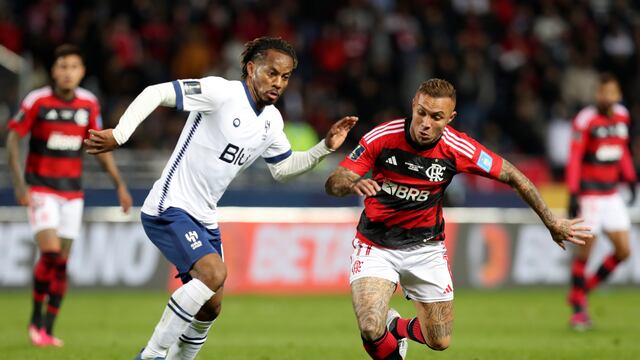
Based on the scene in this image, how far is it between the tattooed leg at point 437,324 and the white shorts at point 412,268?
0.06 m

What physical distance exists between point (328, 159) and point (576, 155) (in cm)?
805

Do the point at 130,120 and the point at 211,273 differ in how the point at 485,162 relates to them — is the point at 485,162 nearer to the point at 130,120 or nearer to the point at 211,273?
the point at 211,273

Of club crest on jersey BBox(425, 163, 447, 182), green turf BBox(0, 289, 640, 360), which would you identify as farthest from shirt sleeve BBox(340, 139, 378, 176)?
green turf BBox(0, 289, 640, 360)

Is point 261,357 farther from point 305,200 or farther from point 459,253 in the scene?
point 305,200

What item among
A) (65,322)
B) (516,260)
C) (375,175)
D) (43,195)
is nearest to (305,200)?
(516,260)

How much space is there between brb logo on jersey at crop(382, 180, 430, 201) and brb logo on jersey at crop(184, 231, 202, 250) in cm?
151

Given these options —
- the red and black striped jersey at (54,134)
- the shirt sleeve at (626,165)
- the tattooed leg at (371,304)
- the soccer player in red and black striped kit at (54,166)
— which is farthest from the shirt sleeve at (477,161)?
the shirt sleeve at (626,165)

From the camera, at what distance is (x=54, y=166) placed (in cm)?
1176

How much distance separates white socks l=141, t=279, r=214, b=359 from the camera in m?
8.07

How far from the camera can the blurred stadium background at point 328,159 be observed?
1376cm

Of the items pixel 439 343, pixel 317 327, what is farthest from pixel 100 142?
pixel 317 327

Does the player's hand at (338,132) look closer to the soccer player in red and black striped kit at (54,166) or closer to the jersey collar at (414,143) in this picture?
the jersey collar at (414,143)

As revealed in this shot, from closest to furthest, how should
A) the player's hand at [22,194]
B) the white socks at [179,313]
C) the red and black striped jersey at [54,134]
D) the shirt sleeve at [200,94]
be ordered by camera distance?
the white socks at [179,313] < the shirt sleeve at [200,94] < the player's hand at [22,194] < the red and black striped jersey at [54,134]

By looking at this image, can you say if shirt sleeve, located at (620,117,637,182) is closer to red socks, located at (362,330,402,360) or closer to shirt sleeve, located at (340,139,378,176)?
shirt sleeve, located at (340,139,378,176)
